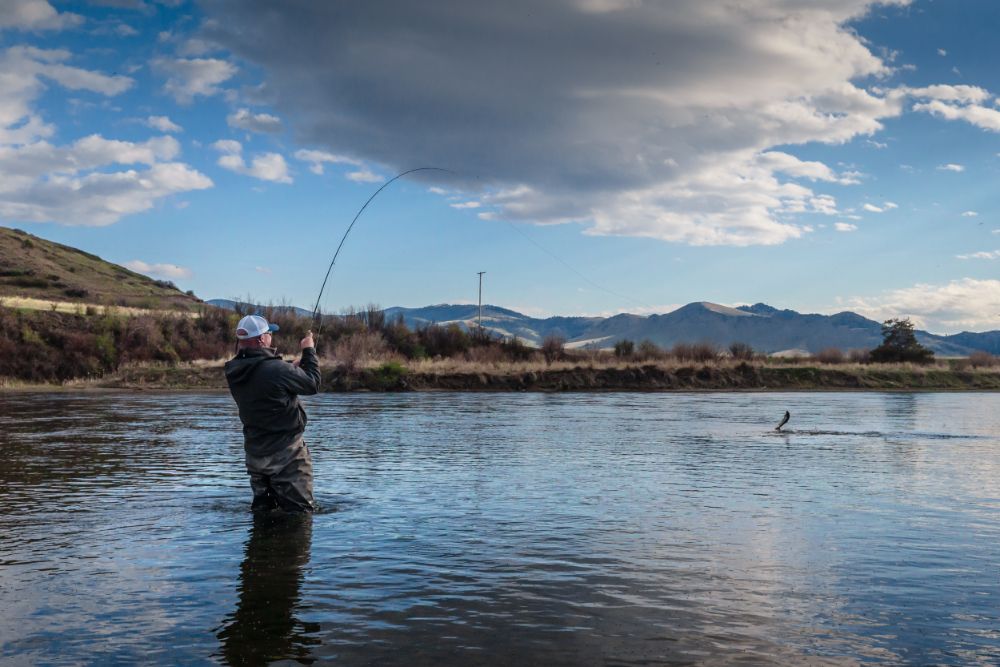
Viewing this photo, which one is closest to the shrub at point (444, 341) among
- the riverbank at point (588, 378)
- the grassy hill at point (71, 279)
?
the riverbank at point (588, 378)

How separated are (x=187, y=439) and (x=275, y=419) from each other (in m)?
12.2

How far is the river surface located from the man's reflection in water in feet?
0.09

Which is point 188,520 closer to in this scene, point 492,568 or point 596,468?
point 492,568

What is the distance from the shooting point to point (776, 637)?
5941mm

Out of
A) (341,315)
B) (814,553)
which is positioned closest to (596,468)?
(814,553)

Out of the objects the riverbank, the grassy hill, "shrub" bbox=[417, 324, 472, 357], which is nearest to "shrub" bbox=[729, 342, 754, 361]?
the riverbank

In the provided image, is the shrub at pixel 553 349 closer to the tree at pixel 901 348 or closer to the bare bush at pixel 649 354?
the bare bush at pixel 649 354

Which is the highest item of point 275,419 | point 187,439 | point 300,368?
point 300,368

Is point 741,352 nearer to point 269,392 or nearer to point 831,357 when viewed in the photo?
point 831,357

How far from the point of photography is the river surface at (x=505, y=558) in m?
5.79

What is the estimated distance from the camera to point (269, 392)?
889 centimetres

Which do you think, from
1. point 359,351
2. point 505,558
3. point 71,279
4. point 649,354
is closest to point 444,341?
point 359,351

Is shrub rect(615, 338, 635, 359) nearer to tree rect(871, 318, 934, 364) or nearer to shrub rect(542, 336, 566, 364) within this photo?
shrub rect(542, 336, 566, 364)

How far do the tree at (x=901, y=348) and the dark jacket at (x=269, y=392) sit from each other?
76.3 meters
